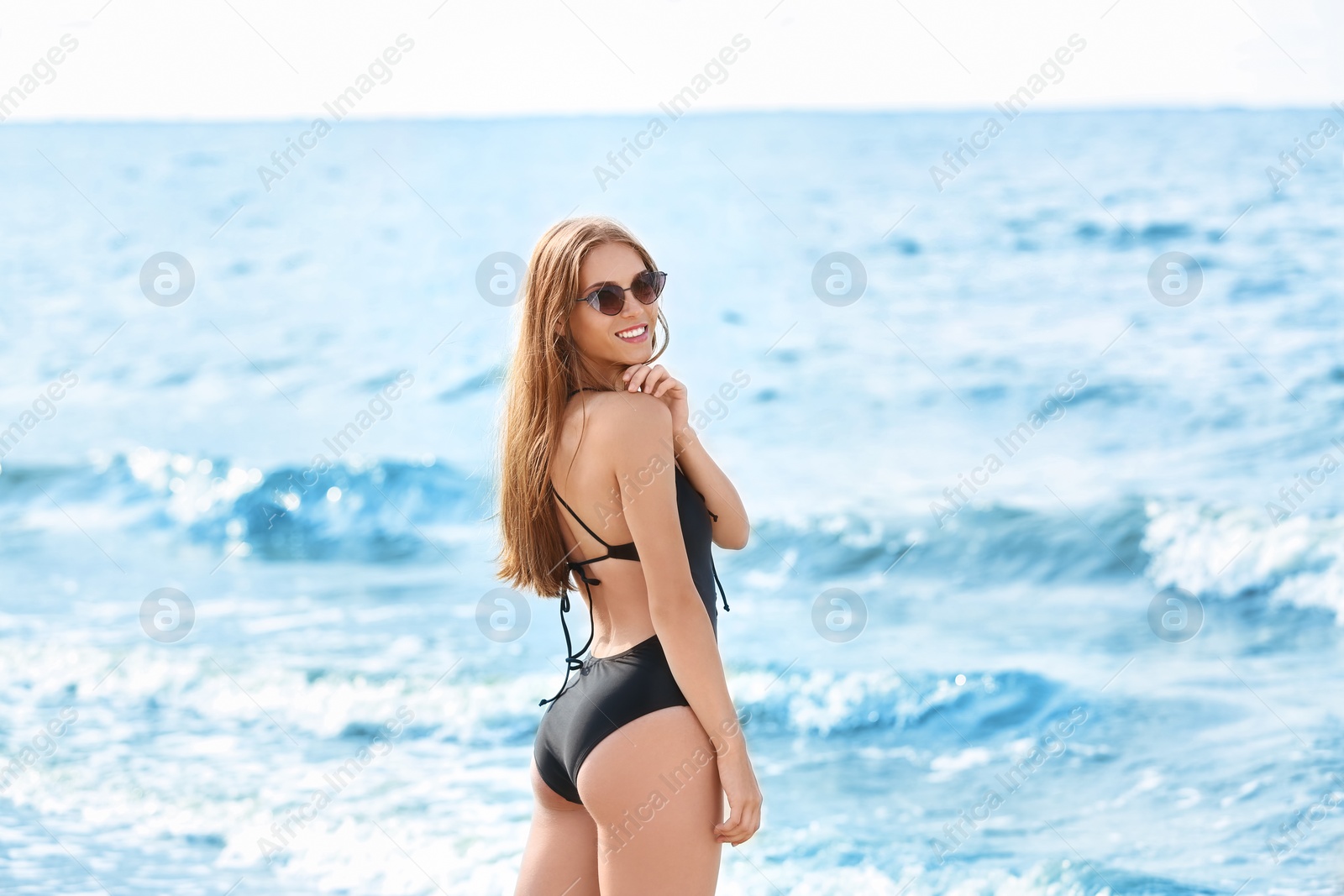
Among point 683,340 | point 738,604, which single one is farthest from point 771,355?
point 738,604

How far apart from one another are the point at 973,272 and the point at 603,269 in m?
17.3

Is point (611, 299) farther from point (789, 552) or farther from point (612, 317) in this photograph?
point (789, 552)

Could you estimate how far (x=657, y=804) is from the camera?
2.17m

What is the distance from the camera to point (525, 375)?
7.75ft

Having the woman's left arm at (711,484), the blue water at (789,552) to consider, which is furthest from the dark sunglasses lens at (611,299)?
the blue water at (789,552)

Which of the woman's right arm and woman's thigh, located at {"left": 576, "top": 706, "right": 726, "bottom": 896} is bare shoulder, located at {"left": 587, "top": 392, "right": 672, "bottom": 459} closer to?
the woman's right arm

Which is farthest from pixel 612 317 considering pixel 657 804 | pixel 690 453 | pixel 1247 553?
pixel 1247 553

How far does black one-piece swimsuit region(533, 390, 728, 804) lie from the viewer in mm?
2236

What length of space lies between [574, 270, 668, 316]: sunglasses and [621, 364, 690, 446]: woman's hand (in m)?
0.13

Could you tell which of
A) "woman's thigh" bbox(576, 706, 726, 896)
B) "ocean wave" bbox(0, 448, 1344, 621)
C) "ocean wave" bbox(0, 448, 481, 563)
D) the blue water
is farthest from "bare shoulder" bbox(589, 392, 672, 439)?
"ocean wave" bbox(0, 448, 481, 563)

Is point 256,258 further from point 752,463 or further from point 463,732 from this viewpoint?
point 463,732

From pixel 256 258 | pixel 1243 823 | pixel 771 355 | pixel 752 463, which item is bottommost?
pixel 1243 823

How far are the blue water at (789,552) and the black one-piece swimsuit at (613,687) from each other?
2157 millimetres

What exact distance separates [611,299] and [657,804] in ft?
3.18
